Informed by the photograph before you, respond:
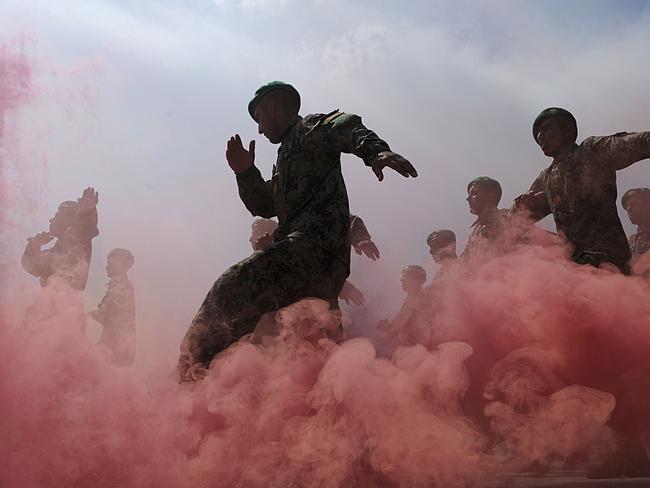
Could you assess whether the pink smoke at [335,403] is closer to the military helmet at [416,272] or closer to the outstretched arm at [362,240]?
the outstretched arm at [362,240]

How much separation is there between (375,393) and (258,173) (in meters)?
1.73

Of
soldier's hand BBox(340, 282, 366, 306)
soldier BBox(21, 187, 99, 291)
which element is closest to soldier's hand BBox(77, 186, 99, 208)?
soldier BBox(21, 187, 99, 291)

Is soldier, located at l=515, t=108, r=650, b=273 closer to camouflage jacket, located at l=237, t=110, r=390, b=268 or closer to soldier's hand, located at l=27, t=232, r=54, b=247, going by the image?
camouflage jacket, located at l=237, t=110, r=390, b=268

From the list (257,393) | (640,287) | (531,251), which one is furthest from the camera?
(531,251)

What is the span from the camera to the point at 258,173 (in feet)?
13.4

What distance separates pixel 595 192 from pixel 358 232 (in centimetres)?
238

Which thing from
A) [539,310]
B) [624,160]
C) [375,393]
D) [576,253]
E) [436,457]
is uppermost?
[624,160]

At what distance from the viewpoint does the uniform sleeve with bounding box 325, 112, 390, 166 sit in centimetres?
326

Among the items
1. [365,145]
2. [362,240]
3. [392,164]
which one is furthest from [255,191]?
[362,240]

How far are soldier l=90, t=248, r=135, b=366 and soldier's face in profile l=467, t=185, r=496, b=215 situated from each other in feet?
19.2

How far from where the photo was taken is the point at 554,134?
16.7 feet

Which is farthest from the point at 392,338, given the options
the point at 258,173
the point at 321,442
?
the point at 321,442

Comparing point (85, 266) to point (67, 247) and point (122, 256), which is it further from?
point (122, 256)

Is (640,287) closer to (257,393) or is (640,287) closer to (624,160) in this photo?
(624,160)
